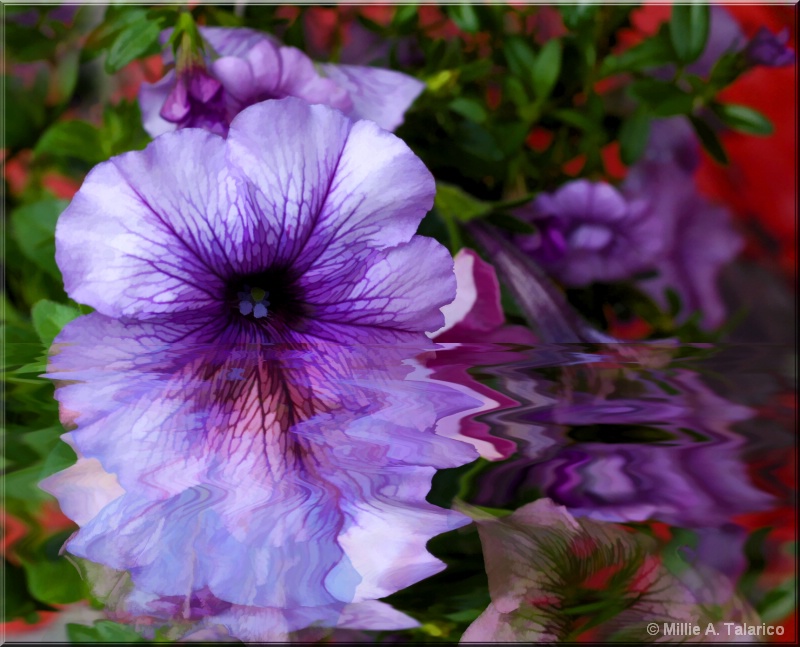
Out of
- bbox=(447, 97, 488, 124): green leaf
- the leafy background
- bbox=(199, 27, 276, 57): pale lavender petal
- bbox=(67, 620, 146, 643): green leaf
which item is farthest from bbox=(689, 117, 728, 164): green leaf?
bbox=(67, 620, 146, 643): green leaf

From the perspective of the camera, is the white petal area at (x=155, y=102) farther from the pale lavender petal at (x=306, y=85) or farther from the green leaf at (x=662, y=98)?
the green leaf at (x=662, y=98)

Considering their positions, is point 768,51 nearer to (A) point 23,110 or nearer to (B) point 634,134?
(B) point 634,134

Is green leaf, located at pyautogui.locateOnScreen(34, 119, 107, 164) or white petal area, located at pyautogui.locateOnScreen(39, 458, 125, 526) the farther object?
green leaf, located at pyautogui.locateOnScreen(34, 119, 107, 164)

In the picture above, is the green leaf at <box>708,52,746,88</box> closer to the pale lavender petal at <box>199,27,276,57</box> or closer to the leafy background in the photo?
the leafy background

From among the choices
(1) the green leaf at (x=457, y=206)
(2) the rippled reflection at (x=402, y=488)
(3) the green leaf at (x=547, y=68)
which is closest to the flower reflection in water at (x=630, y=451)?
(2) the rippled reflection at (x=402, y=488)

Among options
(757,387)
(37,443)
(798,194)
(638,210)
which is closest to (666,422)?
(757,387)

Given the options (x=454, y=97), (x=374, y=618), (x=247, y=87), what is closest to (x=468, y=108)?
(x=454, y=97)
